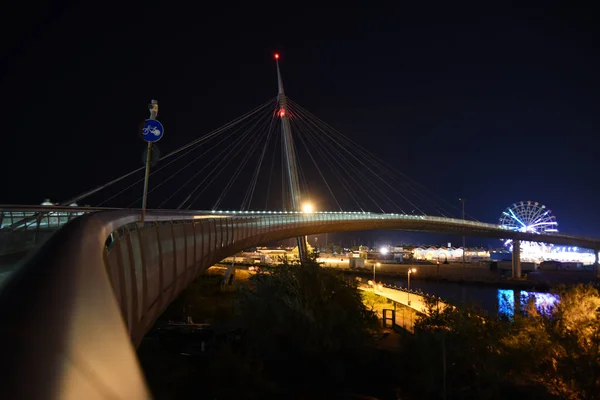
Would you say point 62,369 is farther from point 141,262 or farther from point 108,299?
point 141,262

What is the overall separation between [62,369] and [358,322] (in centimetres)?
1572

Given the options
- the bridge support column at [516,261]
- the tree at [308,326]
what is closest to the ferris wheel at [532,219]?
the bridge support column at [516,261]

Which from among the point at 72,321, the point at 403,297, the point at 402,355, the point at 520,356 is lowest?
the point at 403,297

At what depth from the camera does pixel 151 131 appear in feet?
24.0

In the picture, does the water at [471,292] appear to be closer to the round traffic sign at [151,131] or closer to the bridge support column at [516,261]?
the bridge support column at [516,261]

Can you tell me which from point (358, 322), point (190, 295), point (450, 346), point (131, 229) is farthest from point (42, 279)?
point (190, 295)

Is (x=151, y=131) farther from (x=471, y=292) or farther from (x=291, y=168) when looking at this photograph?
(x=471, y=292)

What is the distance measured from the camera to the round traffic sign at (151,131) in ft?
24.0

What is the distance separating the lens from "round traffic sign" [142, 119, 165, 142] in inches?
288

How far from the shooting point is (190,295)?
26.4 m

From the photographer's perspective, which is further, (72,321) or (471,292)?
(471,292)

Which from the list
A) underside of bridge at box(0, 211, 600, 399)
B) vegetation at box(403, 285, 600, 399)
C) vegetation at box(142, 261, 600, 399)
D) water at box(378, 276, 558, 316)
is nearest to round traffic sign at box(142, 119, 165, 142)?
underside of bridge at box(0, 211, 600, 399)

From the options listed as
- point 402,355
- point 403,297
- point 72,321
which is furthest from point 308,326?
point 403,297

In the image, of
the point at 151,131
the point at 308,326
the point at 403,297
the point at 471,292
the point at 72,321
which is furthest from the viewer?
the point at 471,292
